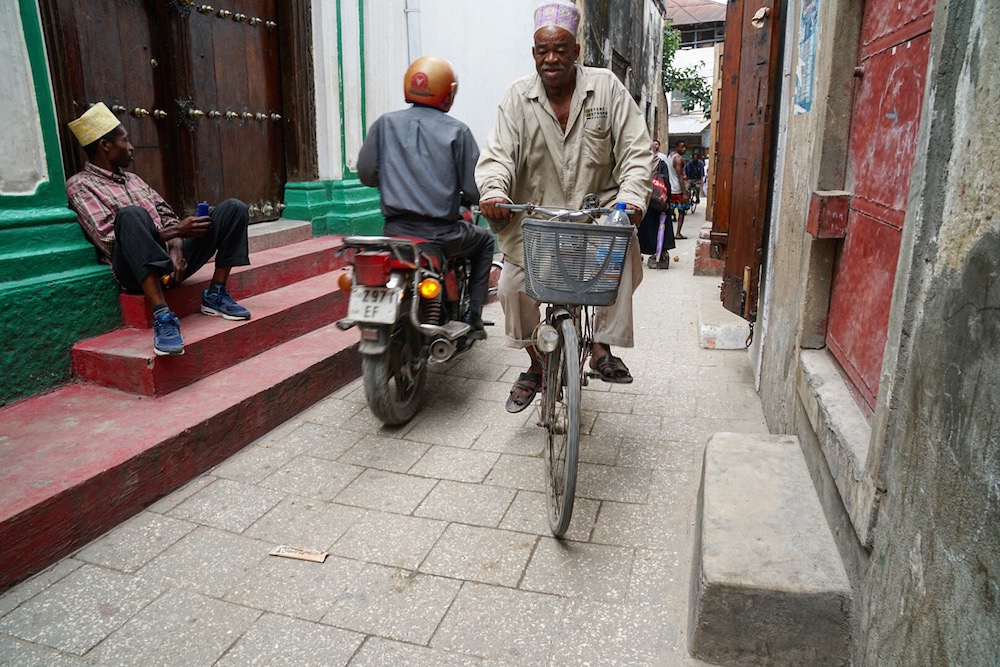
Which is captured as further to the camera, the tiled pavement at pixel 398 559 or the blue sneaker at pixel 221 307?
the blue sneaker at pixel 221 307

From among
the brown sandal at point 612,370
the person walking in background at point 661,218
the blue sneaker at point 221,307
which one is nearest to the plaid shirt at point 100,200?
the blue sneaker at point 221,307

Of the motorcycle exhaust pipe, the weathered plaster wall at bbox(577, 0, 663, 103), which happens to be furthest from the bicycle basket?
the weathered plaster wall at bbox(577, 0, 663, 103)

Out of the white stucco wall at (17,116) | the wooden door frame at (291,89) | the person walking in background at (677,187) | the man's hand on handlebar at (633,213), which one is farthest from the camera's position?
the person walking in background at (677,187)

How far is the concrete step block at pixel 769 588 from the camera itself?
2.16 m

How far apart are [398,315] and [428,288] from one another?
220 mm

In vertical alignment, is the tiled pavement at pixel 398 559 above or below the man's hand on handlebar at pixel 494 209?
below

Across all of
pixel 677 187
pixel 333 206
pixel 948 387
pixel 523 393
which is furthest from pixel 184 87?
pixel 677 187

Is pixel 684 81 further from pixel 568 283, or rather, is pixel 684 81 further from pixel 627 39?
pixel 568 283

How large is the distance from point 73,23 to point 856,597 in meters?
4.86

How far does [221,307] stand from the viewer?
4414mm

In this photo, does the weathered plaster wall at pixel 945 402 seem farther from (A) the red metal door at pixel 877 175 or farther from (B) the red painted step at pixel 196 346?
(B) the red painted step at pixel 196 346

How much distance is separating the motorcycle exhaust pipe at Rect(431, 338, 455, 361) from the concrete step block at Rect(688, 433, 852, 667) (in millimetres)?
1907

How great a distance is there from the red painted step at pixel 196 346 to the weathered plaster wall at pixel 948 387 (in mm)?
3268

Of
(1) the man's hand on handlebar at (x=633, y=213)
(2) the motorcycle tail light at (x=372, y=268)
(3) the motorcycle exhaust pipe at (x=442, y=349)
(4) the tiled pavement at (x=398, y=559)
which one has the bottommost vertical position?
(4) the tiled pavement at (x=398, y=559)
